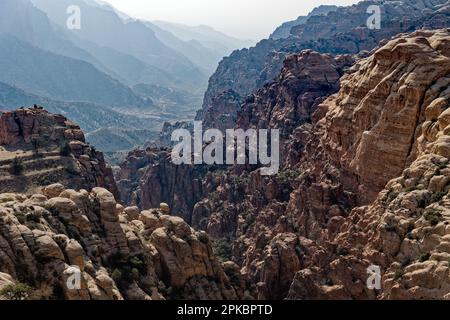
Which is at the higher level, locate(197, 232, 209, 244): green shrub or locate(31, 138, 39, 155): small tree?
locate(31, 138, 39, 155): small tree

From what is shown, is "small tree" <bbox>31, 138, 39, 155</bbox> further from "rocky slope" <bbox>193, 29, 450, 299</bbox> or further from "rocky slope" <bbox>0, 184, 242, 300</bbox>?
"rocky slope" <bbox>0, 184, 242, 300</bbox>

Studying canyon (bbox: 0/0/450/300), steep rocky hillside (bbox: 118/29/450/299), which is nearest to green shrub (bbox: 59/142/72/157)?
canyon (bbox: 0/0/450/300)

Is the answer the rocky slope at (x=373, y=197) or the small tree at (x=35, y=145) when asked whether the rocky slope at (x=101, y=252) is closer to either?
the rocky slope at (x=373, y=197)

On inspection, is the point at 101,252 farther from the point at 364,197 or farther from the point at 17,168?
the point at 17,168

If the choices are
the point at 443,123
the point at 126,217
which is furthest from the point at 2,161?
the point at 443,123

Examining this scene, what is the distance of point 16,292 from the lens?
4059 cm

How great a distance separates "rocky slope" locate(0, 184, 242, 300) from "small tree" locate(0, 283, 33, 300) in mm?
686

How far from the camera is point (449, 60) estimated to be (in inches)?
3022

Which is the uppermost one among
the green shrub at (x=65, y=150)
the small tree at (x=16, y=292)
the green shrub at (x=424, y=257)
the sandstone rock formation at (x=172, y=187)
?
the small tree at (x=16, y=292)

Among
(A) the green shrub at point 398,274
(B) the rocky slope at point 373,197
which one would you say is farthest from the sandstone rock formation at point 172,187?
(A) the green shrub at point 398,274

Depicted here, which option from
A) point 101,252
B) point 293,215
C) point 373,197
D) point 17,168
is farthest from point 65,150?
point 101,252

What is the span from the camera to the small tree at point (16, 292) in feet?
129

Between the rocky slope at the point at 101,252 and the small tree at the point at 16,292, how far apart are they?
686 mm

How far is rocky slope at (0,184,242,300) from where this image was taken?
154 feet
